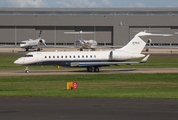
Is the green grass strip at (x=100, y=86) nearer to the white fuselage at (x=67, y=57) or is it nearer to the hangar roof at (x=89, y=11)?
the white fuselage at (x=67, y=57)

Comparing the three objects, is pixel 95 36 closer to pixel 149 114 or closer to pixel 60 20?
pixel 60 20

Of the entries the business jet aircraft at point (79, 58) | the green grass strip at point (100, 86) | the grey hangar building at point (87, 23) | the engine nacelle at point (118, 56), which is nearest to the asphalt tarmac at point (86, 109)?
the green grass strip at point (100, 86)

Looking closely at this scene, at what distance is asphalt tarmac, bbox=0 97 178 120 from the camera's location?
13023 millimetres

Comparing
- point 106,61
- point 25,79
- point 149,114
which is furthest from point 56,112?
point 106,61

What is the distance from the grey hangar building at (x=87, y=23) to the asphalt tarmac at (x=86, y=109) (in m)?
90.8

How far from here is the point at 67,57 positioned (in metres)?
36.2

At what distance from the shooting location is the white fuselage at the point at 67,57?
35.9m

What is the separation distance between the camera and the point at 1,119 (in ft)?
41.5

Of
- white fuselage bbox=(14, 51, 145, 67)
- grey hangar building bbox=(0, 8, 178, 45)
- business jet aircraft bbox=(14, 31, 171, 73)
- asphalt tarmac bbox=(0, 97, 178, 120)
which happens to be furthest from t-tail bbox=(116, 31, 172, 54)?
grey hangar building bbox=(0, 8, 178, 45)

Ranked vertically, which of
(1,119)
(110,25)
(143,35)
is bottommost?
(1,119)

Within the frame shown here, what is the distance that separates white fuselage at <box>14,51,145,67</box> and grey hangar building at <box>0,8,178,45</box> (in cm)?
7114

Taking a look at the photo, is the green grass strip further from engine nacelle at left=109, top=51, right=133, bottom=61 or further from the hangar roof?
Answer: the hangar roof

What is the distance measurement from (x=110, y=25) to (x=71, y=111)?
3728 inches

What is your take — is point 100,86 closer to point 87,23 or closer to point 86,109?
point 86,109
